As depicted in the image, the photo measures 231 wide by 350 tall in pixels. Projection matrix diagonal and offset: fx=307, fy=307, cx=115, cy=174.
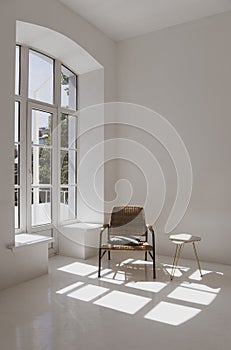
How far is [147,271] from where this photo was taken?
3.77m

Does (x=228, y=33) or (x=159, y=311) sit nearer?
(x=159, y=311)

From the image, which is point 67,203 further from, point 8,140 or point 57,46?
point 57,46

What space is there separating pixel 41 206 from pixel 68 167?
2.69 feet

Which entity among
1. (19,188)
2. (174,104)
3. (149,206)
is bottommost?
(149,206)

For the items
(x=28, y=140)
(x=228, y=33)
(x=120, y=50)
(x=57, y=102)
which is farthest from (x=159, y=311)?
(x=120, y=50)

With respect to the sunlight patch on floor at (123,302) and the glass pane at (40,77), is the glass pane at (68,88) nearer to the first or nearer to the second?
the glass pane at (40,77)

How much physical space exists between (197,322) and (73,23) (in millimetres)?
3838

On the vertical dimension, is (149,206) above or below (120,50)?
below

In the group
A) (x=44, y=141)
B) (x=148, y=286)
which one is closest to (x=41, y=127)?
(x=44, y=141)

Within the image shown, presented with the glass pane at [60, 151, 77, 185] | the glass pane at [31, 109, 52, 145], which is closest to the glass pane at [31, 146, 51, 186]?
the glass pane at [31, 109, 52, 145]

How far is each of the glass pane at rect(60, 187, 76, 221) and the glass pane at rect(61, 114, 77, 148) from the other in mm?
696

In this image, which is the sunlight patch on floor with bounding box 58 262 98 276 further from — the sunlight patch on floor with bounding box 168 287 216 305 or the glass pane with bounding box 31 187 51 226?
the sunlight patch on floor with bounding box 168 287 216 305

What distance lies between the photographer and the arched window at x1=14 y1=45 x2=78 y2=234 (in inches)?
155

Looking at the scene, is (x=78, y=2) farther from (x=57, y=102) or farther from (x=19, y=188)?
(x=19, y=188)
